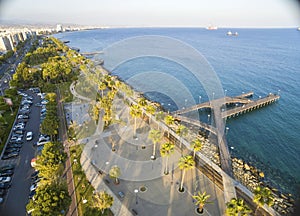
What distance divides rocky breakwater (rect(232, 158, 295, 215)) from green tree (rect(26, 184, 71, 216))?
24.0m

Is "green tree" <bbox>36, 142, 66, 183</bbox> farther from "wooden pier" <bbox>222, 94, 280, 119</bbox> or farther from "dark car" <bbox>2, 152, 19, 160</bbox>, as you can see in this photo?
"wooden pier" <bbox>222, 94, 280, 119</bbox>

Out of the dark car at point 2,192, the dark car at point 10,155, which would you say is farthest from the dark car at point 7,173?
the dark car at point 10,155

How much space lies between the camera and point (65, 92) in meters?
55.8

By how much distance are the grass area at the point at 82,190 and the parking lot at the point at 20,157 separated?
5.69 metres

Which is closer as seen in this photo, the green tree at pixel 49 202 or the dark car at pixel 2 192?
the green tree at pixel 49 202

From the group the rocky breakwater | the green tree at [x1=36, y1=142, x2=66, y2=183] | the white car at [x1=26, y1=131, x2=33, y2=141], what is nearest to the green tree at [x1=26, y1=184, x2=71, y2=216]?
the green tree at [x1=36, y1=142, x2=66, y2=183]

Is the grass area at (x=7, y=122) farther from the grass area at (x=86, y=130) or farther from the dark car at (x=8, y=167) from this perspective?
the grass area at (x=86, y=130)

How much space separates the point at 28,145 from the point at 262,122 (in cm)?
5176

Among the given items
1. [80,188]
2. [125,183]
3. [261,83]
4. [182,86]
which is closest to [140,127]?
[125,183]

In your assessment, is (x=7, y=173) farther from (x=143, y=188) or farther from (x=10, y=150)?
(x=143, y=188)

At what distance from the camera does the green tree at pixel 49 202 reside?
17.9m

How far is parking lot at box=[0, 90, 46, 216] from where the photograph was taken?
22297 millimetres

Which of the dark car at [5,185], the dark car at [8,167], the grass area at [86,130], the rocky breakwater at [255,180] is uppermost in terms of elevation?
the grass area at [86,130]

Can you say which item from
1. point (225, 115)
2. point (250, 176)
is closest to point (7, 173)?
point (250, 176)
